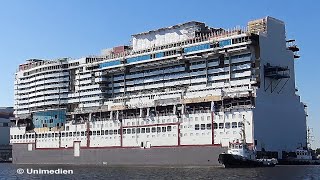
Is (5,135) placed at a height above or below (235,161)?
below

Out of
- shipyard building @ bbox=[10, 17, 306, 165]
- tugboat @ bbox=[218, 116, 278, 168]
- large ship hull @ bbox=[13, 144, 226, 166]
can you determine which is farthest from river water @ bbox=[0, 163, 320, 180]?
shipyard building @ bbox=[10, 17, 306, 165]

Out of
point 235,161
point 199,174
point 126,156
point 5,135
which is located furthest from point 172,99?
point 5,135

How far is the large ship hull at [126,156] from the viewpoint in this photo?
252 ft

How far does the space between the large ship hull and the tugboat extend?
3.44 meters

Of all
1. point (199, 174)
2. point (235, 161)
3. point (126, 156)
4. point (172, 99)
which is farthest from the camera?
point (126, 156)

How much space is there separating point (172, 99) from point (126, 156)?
42.5ft

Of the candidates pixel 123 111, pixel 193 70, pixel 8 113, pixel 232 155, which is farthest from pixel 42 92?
pixel 8 113

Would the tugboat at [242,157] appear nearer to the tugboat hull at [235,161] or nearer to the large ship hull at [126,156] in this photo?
the tugboat hull at [235,161]

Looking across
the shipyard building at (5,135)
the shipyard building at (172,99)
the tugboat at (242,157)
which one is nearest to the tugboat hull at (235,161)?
the tugboat at (242,157)

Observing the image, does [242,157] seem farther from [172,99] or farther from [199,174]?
[172,99]

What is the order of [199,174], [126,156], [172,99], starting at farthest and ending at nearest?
1. [126,156]
2. [172,99]
3. [199,174]

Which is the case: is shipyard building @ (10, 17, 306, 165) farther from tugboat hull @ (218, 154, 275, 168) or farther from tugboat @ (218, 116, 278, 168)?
tugboat hull @ (218, 154, 275, 168)

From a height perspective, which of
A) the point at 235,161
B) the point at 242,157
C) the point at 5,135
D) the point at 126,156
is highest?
the point at 242,157

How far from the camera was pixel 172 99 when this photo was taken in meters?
83.9
